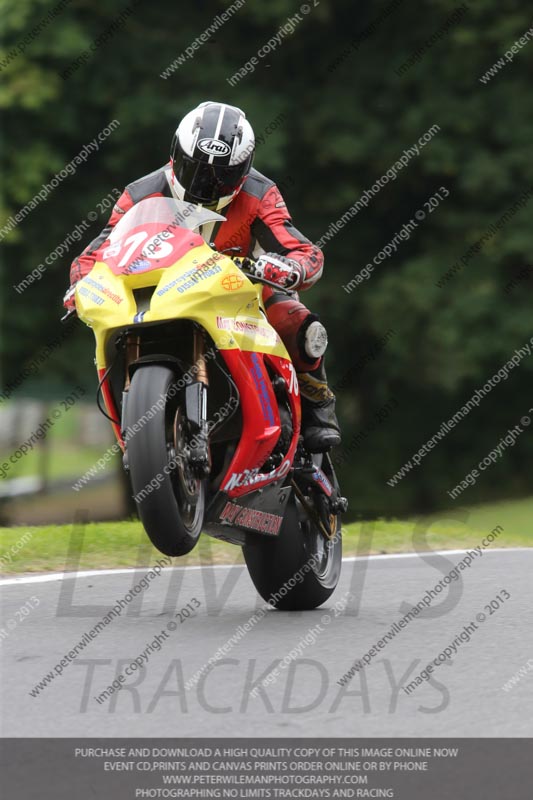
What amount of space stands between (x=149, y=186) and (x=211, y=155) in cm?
45

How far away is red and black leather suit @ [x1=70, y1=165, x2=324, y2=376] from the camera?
6332 mm

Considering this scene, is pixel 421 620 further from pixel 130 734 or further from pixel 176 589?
pixel 130 734

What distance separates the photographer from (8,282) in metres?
18.2

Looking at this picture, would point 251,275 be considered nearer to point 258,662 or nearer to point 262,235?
point 262,235

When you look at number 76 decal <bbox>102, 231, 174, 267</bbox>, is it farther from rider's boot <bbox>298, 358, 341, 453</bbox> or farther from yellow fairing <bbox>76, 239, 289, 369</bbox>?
rider's boot <bbox>298, 358, 341, 453</bbox>

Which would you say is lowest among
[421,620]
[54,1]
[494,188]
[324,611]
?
[54,1]

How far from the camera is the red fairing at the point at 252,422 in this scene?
5883 mm

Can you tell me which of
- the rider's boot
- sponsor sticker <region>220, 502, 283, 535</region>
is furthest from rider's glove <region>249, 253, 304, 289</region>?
sponsor sticker <region>220, 502, 283, 535</region>

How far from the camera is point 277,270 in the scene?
6.04 metres

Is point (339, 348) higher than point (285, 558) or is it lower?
lower

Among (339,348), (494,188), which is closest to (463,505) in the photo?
(339,348)

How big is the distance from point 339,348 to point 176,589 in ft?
42.8
